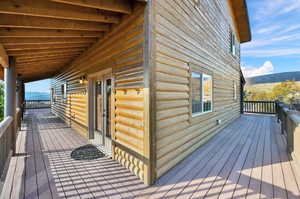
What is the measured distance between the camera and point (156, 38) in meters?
2.45

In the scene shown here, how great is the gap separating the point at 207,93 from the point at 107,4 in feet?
12.6

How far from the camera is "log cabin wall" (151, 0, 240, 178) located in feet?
8.41

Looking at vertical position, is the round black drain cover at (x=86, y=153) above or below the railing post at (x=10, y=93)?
below

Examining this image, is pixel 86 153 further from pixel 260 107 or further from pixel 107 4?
pixel 260 107

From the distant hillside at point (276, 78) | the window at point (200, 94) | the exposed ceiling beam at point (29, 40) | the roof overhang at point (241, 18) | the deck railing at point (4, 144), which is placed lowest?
the deck railing at point (4, 144)

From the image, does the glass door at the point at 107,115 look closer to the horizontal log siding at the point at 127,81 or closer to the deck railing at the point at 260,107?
the horizontal log siding at the point at 127,81

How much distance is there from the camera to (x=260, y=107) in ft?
33.6

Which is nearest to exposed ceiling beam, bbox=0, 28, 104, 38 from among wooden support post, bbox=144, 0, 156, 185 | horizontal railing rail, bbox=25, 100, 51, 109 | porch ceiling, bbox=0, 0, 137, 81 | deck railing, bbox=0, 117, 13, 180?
porch ceiling, bbox=0, 0, 137, 81

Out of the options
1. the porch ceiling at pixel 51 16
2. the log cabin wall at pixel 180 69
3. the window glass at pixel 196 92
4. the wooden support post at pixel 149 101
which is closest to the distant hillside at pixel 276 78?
the log cabin wall at pixel 180 69

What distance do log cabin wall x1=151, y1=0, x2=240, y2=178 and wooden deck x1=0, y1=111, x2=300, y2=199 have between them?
398mm

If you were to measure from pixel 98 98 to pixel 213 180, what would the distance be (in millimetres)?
3512

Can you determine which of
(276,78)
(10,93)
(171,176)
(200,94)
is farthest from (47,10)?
(276,78)

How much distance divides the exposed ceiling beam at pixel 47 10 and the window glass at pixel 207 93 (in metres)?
3.49

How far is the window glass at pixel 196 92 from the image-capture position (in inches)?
156
